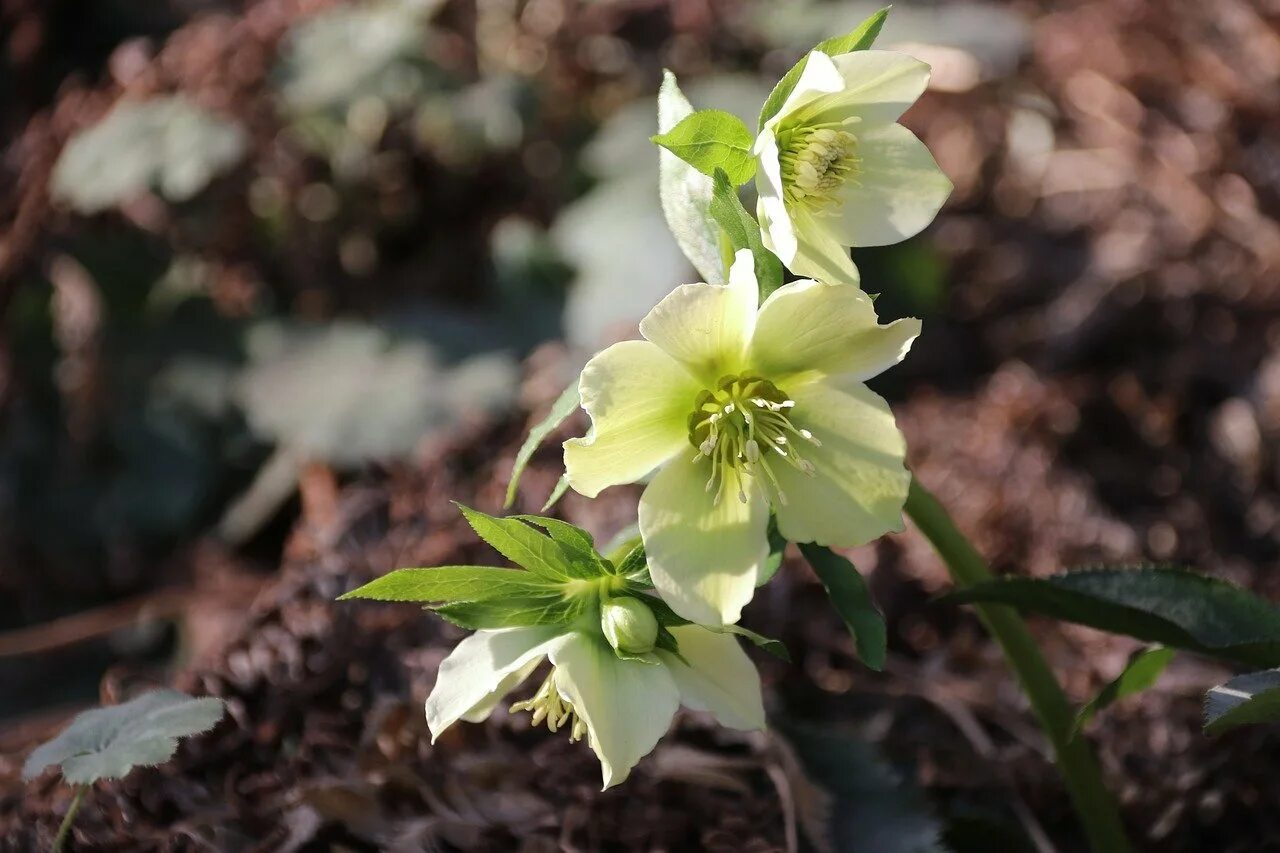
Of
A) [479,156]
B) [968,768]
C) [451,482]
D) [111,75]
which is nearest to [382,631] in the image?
[451,482]

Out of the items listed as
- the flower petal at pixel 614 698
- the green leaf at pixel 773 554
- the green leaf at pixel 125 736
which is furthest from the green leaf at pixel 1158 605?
the green leaf at pixel 125 736

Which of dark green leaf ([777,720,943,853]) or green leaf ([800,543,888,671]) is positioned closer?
green leaf ([800,543,888,671])

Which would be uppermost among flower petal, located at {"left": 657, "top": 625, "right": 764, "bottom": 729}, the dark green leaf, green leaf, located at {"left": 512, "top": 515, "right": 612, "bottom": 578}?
green leaf, located at {"left": 512, "top": 515, "right": 612, "bottom": 578}

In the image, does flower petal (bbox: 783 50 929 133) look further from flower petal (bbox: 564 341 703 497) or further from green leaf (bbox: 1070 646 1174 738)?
green leaf (bbox: 1070 646 1174 738)

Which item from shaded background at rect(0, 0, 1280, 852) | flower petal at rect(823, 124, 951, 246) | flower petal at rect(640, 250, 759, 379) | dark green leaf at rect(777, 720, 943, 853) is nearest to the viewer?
flower petal at rect(640, 250, 759, 379)

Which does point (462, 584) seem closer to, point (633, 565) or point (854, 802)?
point (633, 565)

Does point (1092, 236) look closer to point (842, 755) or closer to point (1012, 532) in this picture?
point (1012, 532)

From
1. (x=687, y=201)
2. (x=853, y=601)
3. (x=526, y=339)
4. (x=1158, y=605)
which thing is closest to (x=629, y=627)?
(x=853, y=601)

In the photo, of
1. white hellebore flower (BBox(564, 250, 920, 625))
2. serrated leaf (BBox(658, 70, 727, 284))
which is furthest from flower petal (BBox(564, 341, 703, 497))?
serrated leaf (BBox(658, 70, 727, 284))
